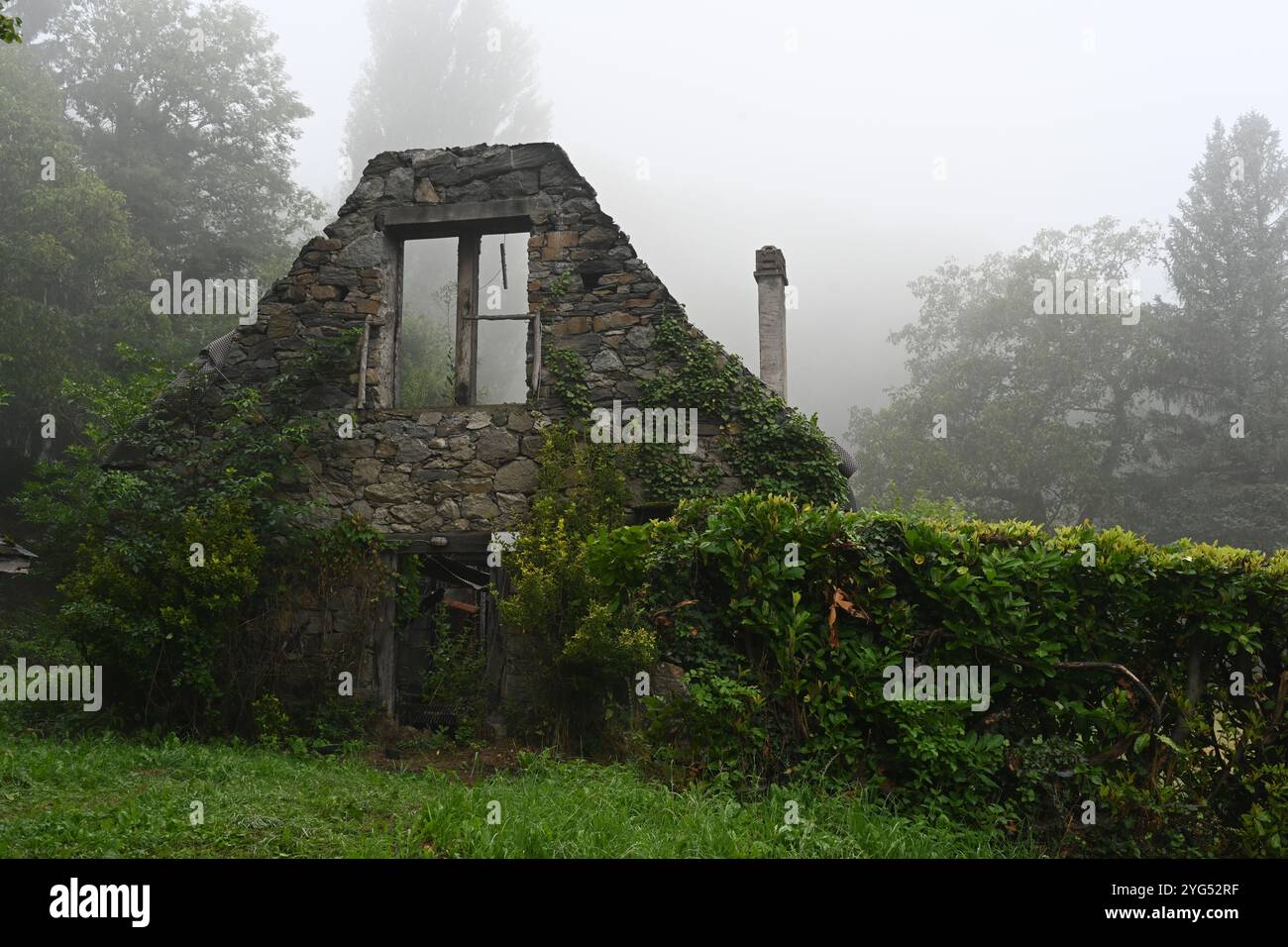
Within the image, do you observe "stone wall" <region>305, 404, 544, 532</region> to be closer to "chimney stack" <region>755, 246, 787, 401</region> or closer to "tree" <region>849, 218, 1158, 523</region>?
"chimney stack" <region>755, 246, 787, 401</region>

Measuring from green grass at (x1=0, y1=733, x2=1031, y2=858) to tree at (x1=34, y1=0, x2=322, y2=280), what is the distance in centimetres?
1999

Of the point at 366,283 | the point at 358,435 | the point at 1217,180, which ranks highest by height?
the point at 1217,180

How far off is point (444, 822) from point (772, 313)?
30.3ft

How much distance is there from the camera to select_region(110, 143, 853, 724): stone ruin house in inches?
362

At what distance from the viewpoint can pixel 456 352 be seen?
9.92m

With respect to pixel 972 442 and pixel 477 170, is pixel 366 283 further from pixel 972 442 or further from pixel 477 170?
pixel 972 442

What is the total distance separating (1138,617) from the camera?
4.82 meters

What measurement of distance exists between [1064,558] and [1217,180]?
1279 inches

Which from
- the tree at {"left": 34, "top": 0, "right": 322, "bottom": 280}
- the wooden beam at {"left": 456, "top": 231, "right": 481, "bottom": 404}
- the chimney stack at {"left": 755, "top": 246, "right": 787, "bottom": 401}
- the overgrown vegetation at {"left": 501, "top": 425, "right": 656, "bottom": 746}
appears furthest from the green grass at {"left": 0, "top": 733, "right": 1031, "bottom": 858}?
the tree at {"left": 34, "top": 0, "right": 322, "bottom": 280}

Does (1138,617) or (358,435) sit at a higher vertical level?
(358,435)

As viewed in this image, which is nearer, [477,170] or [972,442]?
[477,170]

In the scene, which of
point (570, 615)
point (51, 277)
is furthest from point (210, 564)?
point (51, 277)

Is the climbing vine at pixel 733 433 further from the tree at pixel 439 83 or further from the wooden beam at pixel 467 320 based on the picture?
the tree at pixel 439 83

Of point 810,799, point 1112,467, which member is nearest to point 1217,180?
point 1112,467
